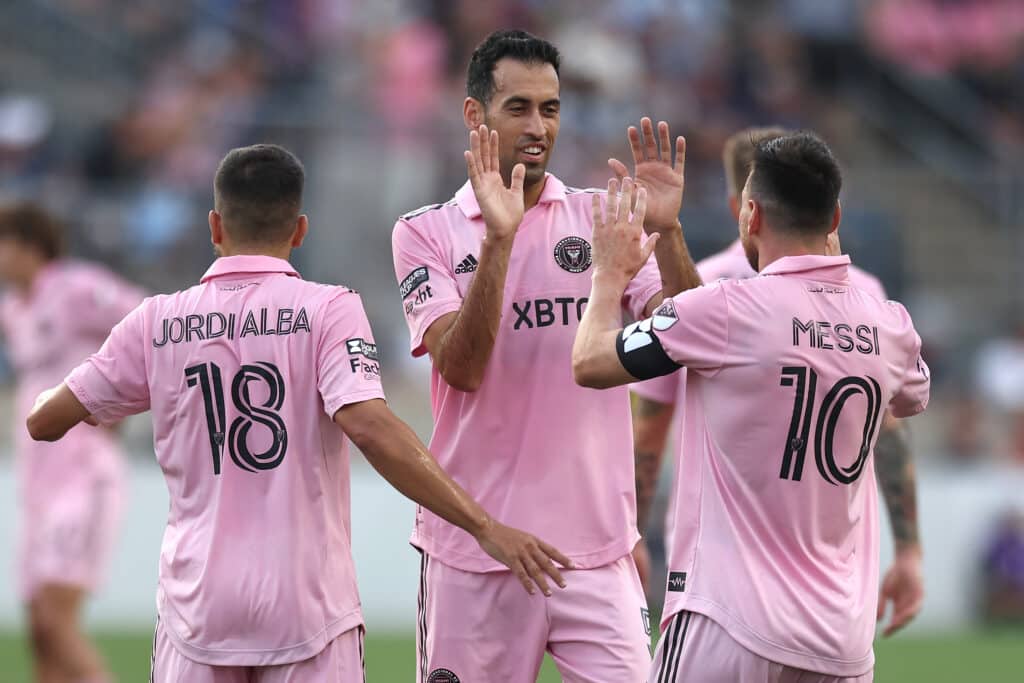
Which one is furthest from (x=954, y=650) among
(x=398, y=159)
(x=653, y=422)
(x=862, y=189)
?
(x=653, y=422)

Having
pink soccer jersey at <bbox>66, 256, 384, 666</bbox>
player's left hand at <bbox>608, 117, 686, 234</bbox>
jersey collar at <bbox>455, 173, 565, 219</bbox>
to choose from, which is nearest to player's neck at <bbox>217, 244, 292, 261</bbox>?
pink soccer jersey at <bbox>66, 256, 384, 666</bbox>

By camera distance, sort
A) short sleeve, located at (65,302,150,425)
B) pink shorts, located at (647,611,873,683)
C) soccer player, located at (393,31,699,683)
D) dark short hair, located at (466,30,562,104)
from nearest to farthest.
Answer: pink shorts, located at (647,611,873,683), short sleeve, located at (65,302,150,425), soccer player, located at (393,31,699,683), dark short hair, located at (466,30,562,104)

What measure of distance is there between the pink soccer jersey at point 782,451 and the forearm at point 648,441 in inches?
58.6

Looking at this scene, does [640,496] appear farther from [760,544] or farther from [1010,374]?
[1010,374]

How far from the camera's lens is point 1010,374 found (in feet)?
46.7

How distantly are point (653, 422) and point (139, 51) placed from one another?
35.0ft

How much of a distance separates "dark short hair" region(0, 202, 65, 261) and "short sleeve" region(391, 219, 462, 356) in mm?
3941

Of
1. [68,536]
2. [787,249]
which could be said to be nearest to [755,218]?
[787,249]

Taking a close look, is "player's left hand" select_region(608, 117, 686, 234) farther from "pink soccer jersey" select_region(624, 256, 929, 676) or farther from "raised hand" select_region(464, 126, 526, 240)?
"pink soccer jersey" select_region(624, 256, 929, 676)

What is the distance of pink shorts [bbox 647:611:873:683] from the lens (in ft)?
15.3

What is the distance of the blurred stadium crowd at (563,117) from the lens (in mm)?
13273

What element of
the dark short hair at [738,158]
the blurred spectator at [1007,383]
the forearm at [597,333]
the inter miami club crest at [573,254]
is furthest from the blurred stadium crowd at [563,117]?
Answer: the forearm at [597,333]

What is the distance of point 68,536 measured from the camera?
877 cm

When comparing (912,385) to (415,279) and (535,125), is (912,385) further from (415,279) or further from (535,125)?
(415,279)
